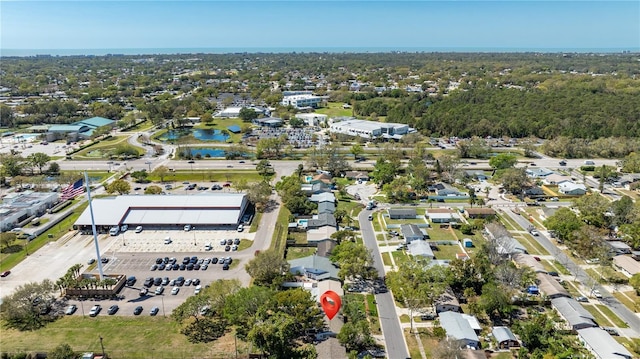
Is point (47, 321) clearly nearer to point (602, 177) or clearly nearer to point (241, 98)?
point (602, 177)

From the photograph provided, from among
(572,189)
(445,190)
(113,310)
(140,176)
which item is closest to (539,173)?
(572,189)

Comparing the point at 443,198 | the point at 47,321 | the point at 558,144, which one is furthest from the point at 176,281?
the point at 558,144

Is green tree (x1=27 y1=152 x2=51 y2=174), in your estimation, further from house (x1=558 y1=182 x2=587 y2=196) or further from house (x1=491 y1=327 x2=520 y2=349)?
house (x1=558 y1=182 x2=587 y2=196)

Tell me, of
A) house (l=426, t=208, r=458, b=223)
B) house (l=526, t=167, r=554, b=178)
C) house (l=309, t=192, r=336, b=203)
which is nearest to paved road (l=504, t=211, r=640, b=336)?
house (l=426, t=208, r=458, b=223)

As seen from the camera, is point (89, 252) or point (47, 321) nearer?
point (47, 321)

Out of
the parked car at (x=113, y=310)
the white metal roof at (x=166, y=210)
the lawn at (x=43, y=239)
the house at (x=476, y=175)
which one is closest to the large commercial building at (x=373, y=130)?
the house at (x=476, y=175)

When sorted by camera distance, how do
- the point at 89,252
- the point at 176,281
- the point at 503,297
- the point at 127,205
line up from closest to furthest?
the point at 503,297
the point at 176,281
the point at 89,252
the point at 127,205
